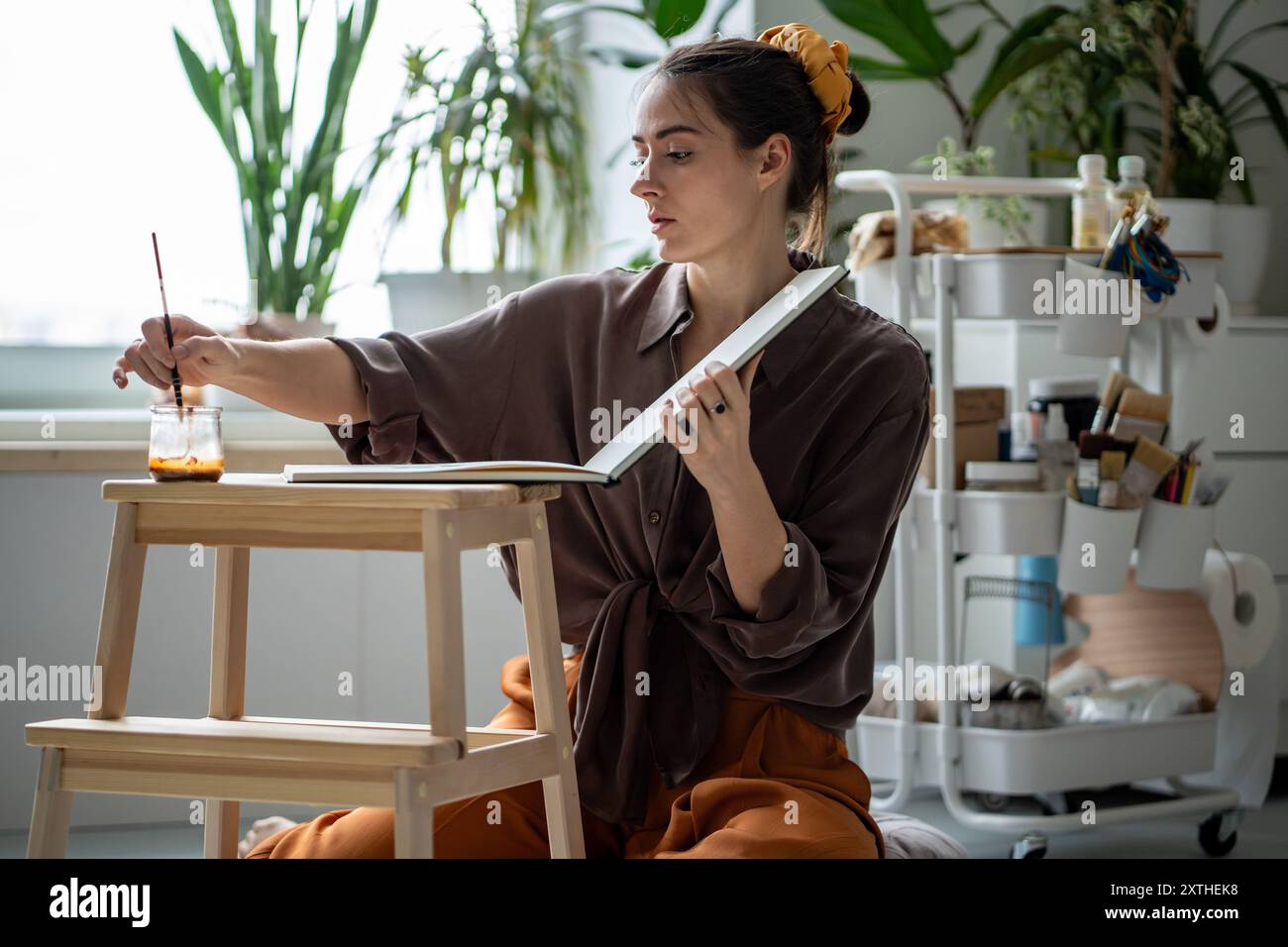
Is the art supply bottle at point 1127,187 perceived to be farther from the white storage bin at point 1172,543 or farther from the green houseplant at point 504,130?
the green houseplant at point 504,130

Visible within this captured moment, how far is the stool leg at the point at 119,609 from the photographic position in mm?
1110

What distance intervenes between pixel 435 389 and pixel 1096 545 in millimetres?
1135

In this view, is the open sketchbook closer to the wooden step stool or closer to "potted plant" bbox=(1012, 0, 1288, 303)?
the wooden step stool

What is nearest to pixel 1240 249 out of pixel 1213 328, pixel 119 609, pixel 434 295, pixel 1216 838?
pixel 1213 328

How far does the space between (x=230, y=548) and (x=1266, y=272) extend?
240cm

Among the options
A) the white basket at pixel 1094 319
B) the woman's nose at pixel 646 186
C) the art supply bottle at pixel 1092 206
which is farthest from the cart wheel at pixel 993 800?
the woman's nose at pixel 646 186

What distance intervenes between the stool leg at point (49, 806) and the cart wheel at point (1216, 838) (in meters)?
1.79

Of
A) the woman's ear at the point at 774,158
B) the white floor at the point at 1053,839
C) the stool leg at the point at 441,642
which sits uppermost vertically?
the woman's ear at the point at 774,158

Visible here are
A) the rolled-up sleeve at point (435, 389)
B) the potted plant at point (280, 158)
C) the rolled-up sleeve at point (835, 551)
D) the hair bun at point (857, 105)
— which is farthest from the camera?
the potted plant at point (280, 158)

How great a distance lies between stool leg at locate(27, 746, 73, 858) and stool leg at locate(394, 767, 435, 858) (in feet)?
0.86

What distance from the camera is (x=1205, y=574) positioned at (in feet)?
7.82

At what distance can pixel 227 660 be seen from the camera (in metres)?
1.27

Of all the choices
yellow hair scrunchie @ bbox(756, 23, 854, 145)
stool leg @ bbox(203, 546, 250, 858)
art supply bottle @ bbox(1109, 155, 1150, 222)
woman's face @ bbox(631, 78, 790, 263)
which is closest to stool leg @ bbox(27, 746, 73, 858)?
stool leg @ bbox(203, 546, 250, 858)
